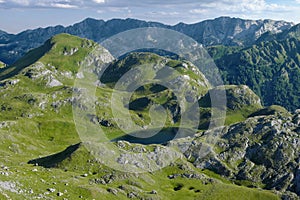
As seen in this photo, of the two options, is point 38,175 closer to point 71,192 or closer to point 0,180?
point 71,192

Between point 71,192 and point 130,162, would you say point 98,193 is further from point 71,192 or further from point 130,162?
point 130,162


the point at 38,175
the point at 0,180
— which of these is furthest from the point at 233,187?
the point at 0,180

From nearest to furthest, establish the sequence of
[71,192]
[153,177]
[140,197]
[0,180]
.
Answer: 1. [0,180]
2. [71,192]
3. [140,197]
4. [153,177]

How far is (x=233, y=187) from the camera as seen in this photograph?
182 meters

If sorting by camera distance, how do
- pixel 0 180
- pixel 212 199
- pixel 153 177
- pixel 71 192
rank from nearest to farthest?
pixel 0 180 < pixel 71 192 < pixel 212 199 < pixel 153 177

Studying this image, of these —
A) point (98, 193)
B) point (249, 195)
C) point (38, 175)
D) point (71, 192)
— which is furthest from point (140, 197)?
point (249, 195)

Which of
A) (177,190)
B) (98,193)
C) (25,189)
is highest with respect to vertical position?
(25,189)

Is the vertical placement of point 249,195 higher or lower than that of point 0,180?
lower

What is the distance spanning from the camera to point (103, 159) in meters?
194

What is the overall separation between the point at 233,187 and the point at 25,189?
106 m

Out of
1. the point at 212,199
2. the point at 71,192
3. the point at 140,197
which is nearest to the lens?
the point at 71,192

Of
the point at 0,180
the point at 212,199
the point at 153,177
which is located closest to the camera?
the point at 0,180

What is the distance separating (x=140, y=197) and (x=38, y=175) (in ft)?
145

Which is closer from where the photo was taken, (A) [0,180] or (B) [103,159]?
(A) [0,180]
